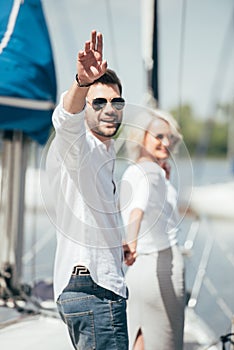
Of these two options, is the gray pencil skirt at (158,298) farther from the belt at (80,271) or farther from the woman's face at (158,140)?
the belt at (80,271)

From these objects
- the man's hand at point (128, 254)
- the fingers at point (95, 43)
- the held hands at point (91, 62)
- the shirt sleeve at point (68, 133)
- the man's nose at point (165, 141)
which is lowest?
the man's hand at point (128, 254)

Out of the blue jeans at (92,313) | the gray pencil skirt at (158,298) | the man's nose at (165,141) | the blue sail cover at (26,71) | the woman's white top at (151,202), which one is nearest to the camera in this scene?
the blue jeans at (92,313)

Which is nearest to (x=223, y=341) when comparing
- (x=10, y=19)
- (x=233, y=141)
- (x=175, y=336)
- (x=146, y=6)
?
(x=175, y=336)

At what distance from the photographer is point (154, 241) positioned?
1718 millimetres

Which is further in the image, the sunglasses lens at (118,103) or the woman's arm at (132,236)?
the woman's arm at (132,236)

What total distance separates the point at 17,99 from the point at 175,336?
2.60ft

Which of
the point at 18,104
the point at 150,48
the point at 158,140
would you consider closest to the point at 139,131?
the point at 158,140

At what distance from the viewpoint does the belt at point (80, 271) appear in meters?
1.24

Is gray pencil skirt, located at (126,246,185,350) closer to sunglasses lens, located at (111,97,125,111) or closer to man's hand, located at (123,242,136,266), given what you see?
man's hand, located at (123,242,136,266)

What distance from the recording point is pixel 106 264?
1.25 meters

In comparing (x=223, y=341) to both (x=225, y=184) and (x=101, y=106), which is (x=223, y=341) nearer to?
(x=101, y=106)

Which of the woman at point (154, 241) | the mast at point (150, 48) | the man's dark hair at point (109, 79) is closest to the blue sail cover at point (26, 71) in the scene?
the woman at point (154, 241)

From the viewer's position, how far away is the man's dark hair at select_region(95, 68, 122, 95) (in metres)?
1.29

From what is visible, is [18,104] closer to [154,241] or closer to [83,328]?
[154,241]
